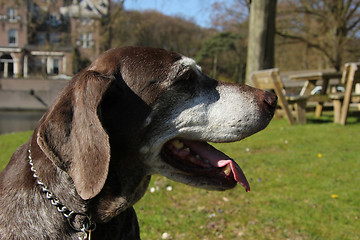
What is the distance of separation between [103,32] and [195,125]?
84.3 ft

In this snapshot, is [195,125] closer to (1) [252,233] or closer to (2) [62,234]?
(2) [62,234]

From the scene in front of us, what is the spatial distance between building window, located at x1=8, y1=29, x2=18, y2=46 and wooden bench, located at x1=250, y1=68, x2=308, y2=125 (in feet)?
145

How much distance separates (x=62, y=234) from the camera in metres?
2.02

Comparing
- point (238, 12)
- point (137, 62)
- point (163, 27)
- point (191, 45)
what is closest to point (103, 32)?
point (238, 12)

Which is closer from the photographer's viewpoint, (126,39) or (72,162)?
(72,162)

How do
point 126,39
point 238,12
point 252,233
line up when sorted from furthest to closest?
point 126,39 < point 238,12 < point 252,233

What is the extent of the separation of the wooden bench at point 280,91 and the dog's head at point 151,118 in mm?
6990

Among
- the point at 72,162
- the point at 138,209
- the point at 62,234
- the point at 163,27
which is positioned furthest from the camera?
the point at 163,27

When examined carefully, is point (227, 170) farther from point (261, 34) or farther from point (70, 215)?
point (261, 34)

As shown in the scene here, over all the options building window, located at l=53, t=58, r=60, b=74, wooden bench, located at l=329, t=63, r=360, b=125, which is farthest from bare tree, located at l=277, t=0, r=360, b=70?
building window, located at l=53, t=58, r=60, b=74

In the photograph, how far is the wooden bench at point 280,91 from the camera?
910cm

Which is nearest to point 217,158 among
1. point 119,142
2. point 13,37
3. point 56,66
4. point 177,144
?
point 177,144

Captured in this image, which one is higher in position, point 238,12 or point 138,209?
point 238,12

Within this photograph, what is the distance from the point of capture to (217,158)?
233 cm
